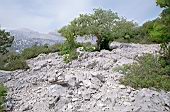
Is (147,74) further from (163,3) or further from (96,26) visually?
(96,26)

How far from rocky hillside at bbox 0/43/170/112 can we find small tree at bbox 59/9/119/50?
15.2 ft

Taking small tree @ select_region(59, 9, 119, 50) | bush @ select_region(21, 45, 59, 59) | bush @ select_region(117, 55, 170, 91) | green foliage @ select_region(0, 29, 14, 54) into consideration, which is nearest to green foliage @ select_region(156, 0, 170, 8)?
bush @ select_region(117, 55, 170, 91)

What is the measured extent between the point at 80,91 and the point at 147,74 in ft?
11.9

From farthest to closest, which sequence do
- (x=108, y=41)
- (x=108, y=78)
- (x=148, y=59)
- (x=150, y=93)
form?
(x=108, y=41) < (x=148, y=59) < (x=108, y=78) < (x=150, y=93)

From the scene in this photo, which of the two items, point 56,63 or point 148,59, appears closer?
point 148,59

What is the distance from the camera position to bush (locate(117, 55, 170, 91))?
1733cm

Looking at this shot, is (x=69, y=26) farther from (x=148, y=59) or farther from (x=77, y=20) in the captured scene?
(x=148, y=59)

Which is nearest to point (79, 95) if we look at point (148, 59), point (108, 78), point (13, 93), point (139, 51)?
point (108, 78)

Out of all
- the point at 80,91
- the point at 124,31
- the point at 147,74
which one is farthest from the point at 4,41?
the point at 80,91

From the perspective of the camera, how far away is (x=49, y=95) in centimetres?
1719

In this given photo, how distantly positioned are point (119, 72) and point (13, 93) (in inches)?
207

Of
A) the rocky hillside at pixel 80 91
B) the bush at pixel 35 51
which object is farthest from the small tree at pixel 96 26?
the rocky hillside at pixel 80 91

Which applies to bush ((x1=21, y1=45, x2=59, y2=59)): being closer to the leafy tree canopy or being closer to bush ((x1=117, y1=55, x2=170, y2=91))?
the leafy tree canopy

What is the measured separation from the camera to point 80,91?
17.0 meters
